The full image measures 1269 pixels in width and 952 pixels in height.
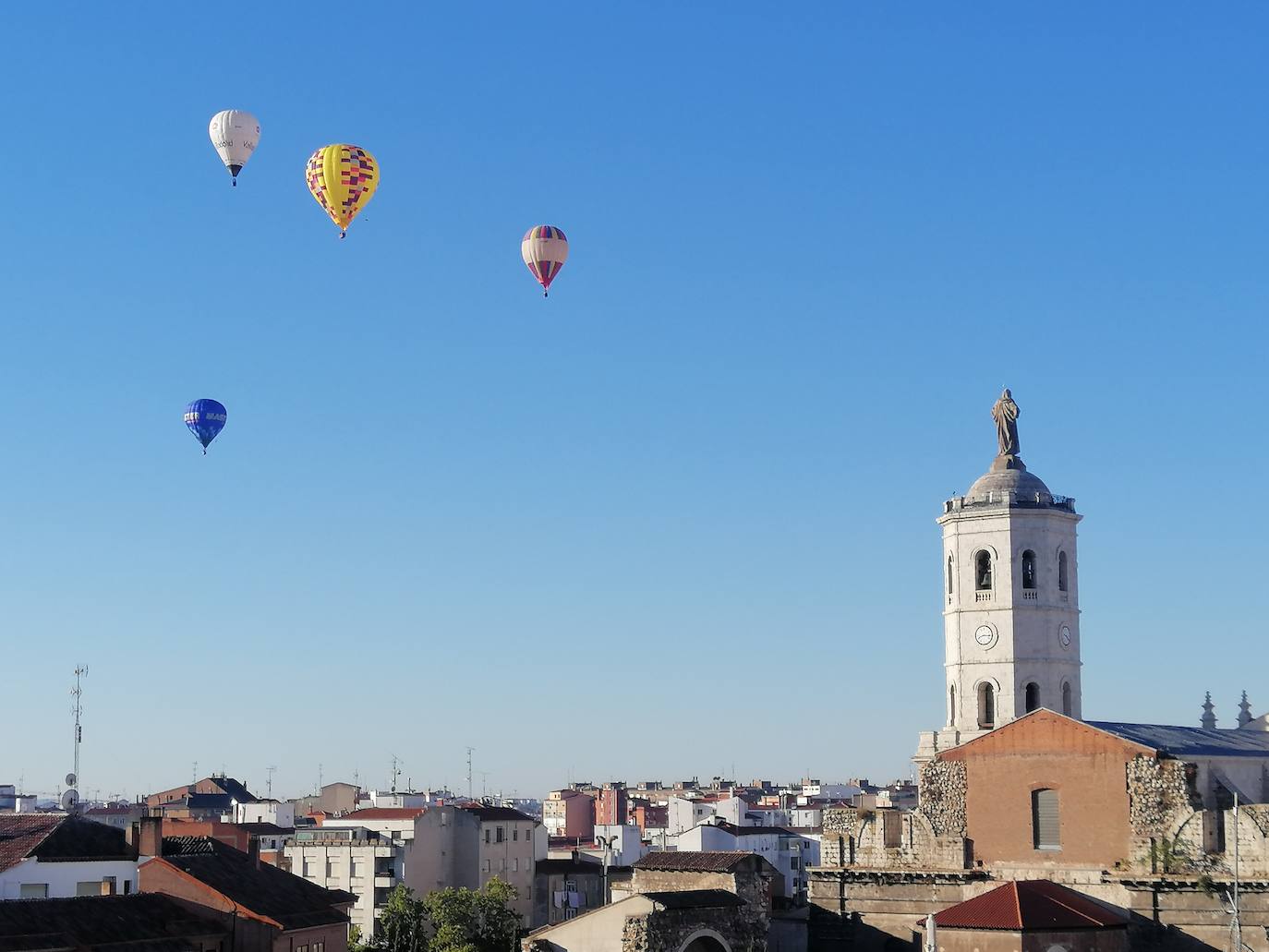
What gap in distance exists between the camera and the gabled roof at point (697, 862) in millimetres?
62844

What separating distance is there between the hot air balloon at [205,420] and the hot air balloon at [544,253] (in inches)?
521

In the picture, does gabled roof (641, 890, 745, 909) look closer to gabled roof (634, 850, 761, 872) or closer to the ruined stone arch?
the ruined stone arch

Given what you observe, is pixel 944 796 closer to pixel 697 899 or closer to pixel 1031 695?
pixel 1031 695

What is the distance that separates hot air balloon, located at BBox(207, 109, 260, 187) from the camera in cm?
6644

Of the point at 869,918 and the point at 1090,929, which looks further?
the point at 869,918

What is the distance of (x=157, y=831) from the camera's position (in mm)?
57406

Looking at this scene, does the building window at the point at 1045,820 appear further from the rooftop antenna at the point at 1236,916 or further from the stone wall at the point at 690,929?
the stone wall at the point at 690,929

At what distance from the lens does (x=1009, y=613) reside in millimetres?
69812

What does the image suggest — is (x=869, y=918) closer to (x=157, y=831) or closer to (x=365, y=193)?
(x=157, y=831)

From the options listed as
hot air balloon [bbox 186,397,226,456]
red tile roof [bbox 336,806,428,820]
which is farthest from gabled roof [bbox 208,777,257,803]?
hot air balloon [bbox 186,397,226,456]

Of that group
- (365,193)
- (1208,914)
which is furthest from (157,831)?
(1208,914)

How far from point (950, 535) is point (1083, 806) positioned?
14307 mm

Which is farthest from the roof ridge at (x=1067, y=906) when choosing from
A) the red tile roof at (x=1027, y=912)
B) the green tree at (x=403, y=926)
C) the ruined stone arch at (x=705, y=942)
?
the green tree at (x=403, y=926)

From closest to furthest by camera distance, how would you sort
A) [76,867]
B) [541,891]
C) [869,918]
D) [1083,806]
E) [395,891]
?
[76,867]
[1083,806]
[869,918]
[395,891]
[541,891]
